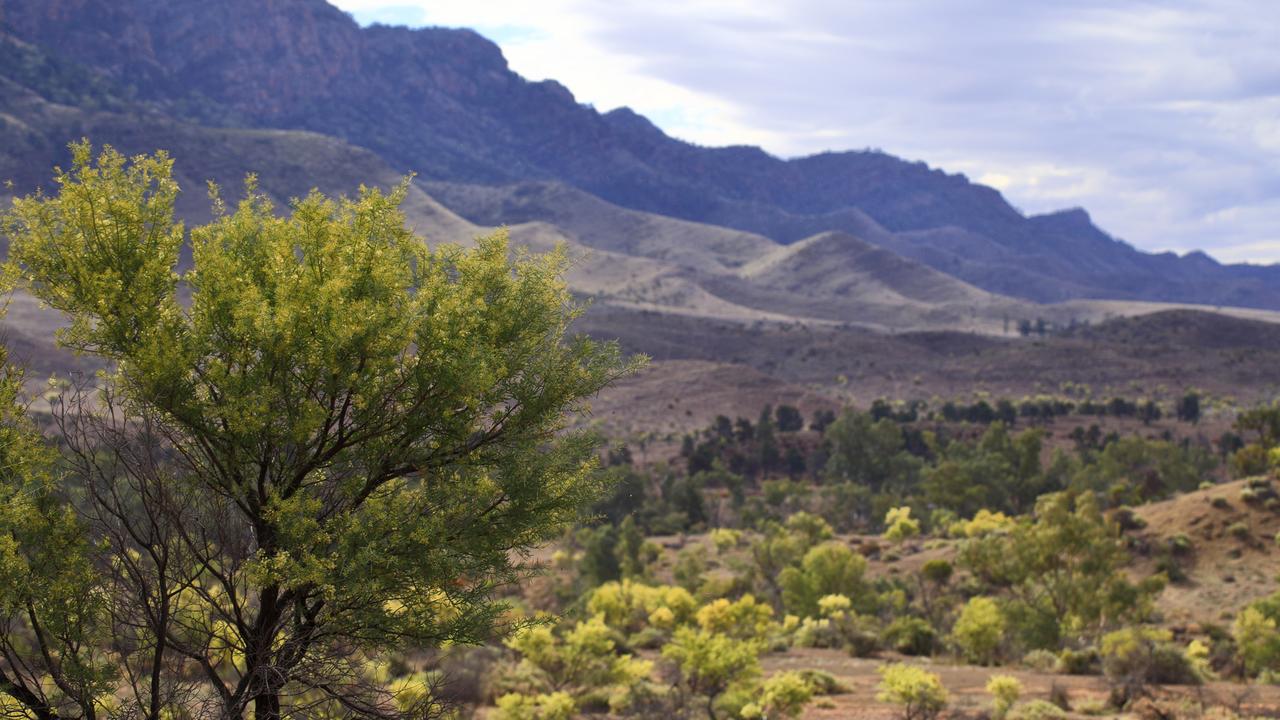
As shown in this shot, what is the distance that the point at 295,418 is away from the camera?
330 inches

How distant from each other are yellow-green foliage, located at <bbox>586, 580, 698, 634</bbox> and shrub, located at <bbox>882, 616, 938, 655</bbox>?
20.3 ft

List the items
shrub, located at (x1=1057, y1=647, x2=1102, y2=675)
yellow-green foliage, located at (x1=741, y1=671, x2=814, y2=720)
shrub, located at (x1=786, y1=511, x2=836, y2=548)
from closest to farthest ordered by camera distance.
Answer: yellow-green foliage, located at (x1=741, y1=671, x2=814, y2=720), shrub, located at (x1=1057, y1=647, x2=1102, y2=675), shrub, located at (x1=786, y1=511, x2=836, y2=548)

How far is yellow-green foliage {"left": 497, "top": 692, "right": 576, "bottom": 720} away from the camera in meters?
16.8

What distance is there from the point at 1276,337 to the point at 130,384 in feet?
619

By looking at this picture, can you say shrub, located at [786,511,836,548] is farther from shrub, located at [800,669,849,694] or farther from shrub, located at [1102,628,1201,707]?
shrub, located at [800,669,849,694]

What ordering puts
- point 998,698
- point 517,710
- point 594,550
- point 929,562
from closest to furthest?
1. point 517,710
2. point 998,698
3. point 929,562
4. point 594,550

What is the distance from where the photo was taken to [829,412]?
97.6 m

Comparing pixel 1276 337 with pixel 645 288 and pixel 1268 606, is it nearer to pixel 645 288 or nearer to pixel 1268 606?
pixel 645 288

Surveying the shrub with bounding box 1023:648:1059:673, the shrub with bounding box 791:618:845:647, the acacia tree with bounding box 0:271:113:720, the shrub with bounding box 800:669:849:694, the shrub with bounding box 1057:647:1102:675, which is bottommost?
the shrub with bounding box 791:618:845:647

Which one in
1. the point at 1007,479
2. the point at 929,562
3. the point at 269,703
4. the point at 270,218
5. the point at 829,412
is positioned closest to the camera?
the point at 269,703

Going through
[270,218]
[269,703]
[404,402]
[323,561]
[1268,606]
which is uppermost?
[270,218]

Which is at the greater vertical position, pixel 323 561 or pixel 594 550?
pixel 323 561

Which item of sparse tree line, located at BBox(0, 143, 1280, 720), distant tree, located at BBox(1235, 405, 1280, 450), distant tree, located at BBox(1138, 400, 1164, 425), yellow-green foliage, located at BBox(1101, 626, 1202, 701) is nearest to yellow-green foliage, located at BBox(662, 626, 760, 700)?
yellow-green foliage, located at BBox(1101, 626, 1202, 701)

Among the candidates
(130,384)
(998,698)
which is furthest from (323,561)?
(998,698)
